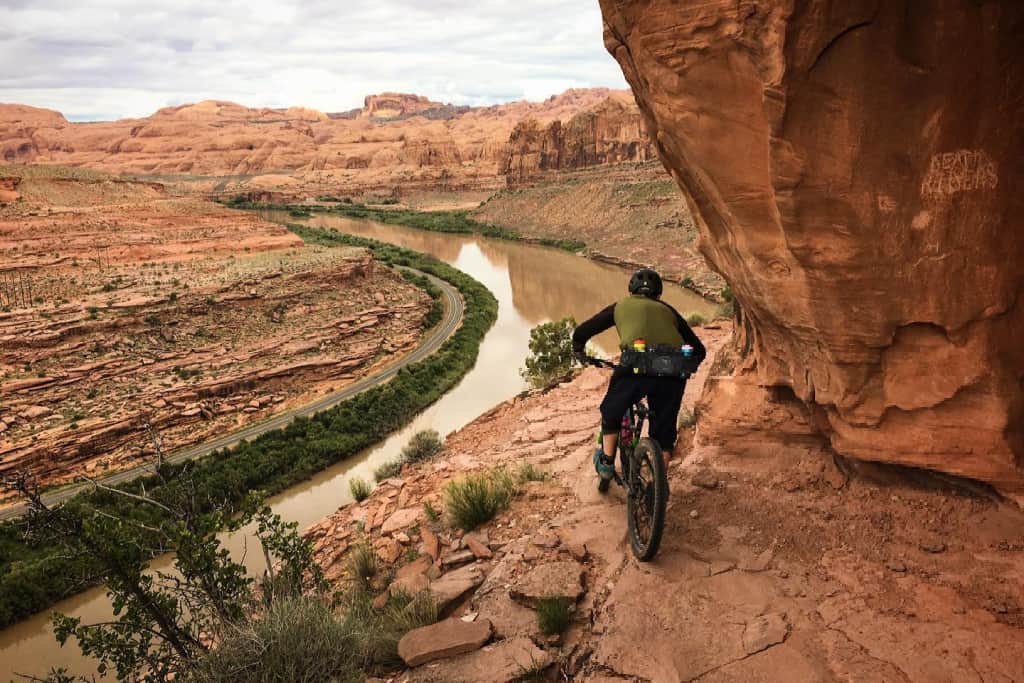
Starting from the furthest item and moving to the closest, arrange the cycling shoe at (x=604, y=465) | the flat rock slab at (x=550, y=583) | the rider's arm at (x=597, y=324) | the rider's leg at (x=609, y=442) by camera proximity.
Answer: the cycling shoe at (x=604, y=465)
the rider's leg at (x=609, y=442)
the rider's arm at (x=597, y=324)
the flat rock slab at (x=550, y=583)

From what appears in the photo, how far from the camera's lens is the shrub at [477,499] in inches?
241

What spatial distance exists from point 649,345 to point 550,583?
1.80m

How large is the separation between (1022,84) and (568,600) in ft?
12.7

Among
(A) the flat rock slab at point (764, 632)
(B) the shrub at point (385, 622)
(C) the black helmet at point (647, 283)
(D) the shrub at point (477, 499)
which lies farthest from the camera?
(D) the shrub at point (477, 499)

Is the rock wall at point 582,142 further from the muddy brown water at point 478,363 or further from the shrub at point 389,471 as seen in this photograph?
the shrub at point 389,471

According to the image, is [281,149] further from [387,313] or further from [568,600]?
[568,600]

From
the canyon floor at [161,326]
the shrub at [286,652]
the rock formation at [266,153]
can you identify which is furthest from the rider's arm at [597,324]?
the rock formation at [266,153]

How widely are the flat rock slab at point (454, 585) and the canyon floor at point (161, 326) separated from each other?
16.4 metres

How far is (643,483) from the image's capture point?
4441mm

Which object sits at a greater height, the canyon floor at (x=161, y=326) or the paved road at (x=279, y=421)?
the canyon floor at (x=161, y=326)

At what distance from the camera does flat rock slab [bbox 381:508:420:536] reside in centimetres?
705

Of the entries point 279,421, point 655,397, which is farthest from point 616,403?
point 279,421

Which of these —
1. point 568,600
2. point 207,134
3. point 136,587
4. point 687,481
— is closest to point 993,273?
point 687,481

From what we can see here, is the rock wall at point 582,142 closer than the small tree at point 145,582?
No
